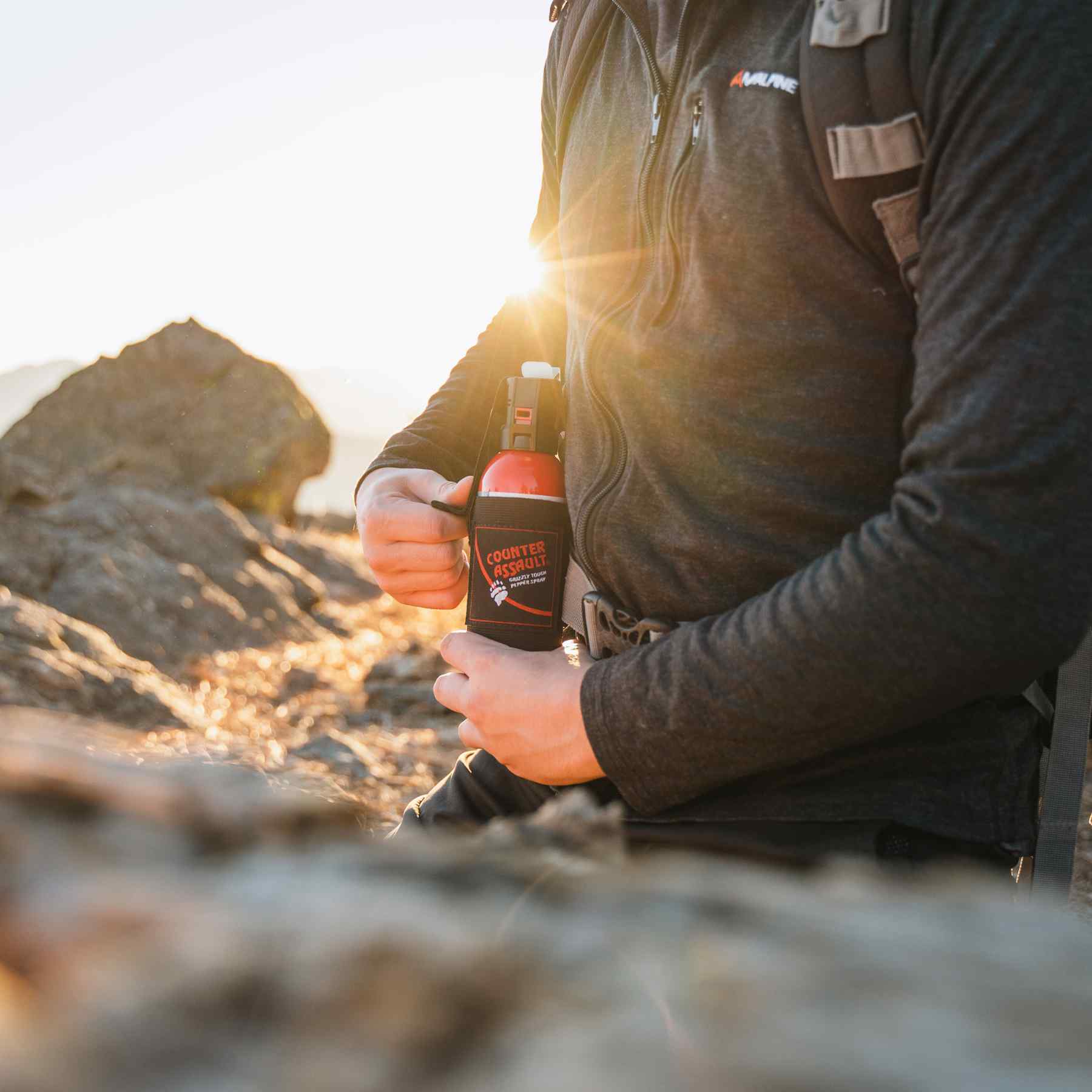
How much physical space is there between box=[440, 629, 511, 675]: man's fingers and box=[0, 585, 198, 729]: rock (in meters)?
3.85

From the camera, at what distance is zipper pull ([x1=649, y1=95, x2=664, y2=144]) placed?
1.65m

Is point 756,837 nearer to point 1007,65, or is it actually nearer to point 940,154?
point 940,154

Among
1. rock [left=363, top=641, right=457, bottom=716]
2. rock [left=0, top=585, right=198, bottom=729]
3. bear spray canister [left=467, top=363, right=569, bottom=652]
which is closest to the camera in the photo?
bear spray canister [left=467, top=363, right=569, bottom=652]

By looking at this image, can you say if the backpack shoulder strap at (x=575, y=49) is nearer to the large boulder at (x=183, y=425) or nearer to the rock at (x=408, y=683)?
the rock at (x=408, y=683)

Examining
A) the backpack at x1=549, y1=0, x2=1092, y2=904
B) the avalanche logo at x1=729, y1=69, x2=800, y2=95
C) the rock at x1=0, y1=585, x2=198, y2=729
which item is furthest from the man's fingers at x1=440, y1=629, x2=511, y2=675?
the rock at x1=0, y1=585, x2=198, y2=729

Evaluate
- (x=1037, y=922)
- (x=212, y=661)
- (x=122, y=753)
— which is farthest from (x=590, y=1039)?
(x=212, y=661)

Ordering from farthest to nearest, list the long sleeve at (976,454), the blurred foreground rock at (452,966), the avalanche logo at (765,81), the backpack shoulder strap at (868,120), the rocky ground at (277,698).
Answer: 1. the rocky ground at (277,698)
2. the avalanche logo at (765,81)
3. the backpack shoulder strap at (868,120)
4. the long sleeve at (976,454)
5. the blurred foreground rock at (452,966)

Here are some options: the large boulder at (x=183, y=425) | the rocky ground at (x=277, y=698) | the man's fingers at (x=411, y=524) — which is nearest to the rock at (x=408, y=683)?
the rocky ground at (x=277, y=698)

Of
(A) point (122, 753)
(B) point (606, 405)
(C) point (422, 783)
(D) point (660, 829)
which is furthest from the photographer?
(C) point (422, 783)

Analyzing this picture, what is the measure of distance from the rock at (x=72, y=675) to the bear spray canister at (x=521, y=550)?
12.5 feet

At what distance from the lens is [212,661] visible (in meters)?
6.86

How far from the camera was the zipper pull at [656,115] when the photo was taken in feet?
5.42

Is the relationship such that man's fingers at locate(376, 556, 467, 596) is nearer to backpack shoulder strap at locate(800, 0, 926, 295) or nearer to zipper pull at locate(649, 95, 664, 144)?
zipper pull at locate(649, 95, 664, 144)

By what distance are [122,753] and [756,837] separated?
1.07 m
